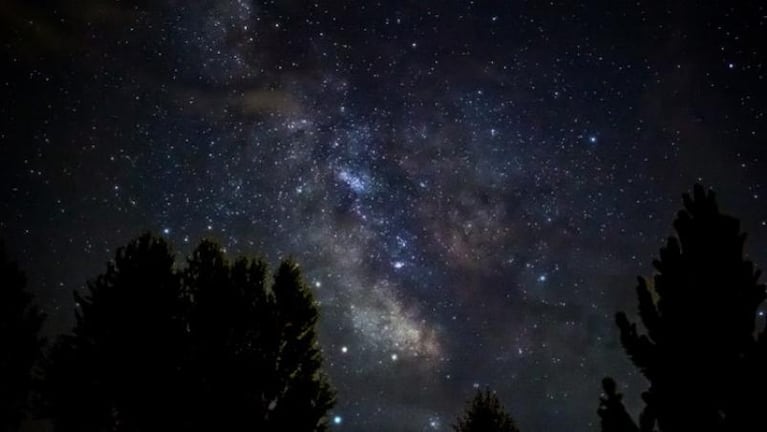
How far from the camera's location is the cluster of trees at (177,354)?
15.6 m

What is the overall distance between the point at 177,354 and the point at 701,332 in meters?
14.5

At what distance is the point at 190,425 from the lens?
15.1 meters

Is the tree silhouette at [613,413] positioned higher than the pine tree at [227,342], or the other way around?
the pine tree at [227,342]

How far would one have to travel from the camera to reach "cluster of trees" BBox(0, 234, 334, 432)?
1559 centimetres

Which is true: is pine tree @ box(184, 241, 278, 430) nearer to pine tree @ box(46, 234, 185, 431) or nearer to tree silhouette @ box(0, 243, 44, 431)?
pine tree @ box(46, 234, 185, 431)

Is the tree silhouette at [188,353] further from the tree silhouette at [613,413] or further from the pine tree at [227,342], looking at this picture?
the tree silhouette at [613,413]

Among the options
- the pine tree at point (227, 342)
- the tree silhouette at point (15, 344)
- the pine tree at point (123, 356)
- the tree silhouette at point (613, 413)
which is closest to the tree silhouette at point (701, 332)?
the tree silhouette at point (613, 413)

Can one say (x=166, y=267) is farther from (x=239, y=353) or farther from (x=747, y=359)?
(x=747, y=359)

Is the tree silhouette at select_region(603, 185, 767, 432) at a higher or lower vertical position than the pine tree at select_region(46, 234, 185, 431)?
lower

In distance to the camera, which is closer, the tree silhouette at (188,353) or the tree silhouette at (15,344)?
the tree silhouette at (188,353)

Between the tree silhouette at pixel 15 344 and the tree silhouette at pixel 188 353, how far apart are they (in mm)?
1659

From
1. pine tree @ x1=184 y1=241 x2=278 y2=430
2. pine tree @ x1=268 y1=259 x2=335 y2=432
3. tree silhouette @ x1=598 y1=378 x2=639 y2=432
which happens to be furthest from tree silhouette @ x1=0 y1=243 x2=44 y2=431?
tree silhouette @ x1=598 y1=378 x2=639 y2=432

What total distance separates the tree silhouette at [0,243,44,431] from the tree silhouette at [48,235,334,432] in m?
1.66

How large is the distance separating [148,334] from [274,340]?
377 centimetres
